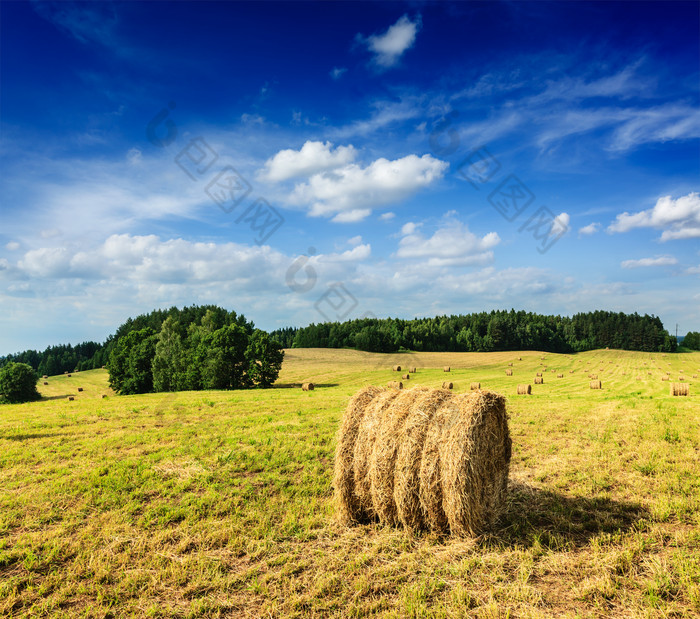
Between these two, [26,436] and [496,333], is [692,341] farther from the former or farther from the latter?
[26,436]

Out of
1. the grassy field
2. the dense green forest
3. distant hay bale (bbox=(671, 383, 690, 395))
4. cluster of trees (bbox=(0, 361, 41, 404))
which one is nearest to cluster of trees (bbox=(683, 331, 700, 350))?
the dense green forest

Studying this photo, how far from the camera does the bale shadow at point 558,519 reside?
21.1 feet

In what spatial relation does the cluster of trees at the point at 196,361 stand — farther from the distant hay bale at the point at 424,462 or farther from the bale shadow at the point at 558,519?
the bale shadow at the point at 558,519

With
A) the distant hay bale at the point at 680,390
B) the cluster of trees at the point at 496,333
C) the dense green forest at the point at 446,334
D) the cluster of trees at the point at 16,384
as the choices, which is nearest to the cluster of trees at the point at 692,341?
the dense green forest at the point at 446,334

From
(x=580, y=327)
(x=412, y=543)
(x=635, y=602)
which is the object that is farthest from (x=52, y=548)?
(x=580, y=327)

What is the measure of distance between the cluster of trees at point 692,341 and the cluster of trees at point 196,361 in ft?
502

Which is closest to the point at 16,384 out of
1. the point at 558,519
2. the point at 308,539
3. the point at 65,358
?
the point at 308,539

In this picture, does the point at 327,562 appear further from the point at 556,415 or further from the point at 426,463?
the point at 556,415

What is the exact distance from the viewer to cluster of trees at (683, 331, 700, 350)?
13825cm

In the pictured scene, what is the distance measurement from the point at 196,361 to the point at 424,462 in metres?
44.3

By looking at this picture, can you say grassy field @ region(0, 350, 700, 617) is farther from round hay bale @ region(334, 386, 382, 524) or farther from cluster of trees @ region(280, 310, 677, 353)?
cluster of trees @ region(280, 310, 677, 353)

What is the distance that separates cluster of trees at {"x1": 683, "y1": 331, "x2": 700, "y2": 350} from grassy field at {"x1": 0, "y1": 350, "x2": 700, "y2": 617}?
543 feet

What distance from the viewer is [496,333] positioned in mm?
110000

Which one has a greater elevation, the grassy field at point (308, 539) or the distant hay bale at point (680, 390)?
the grassy field at point (308, 539)
